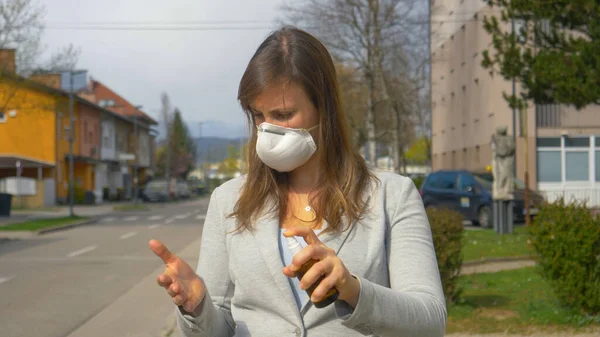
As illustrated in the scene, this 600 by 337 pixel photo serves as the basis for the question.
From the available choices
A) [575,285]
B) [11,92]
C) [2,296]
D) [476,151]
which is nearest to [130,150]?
[476,151]

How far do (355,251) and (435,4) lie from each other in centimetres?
3523

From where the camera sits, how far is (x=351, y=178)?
7.33ft

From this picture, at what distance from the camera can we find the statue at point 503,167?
1919 cm

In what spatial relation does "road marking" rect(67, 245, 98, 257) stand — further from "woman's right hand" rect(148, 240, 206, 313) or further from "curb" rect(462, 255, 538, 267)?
"woman's right hand" rect(148, 240, 206, 313)

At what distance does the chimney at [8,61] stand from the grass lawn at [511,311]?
20396 millimetres

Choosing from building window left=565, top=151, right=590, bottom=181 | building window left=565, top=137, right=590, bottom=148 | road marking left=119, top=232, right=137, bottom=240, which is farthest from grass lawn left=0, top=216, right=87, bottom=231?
building window left=565, top=137, right=590, bottom=148

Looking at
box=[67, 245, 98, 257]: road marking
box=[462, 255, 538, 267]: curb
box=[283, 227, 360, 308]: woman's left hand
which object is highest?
box=[283, 227, 360, 308]: woman's left hand

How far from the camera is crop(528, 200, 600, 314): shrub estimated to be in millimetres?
7586

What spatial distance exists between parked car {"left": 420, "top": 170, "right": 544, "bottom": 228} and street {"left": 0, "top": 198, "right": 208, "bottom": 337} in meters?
7.21

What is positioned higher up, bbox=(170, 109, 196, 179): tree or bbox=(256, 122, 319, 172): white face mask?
bbox=(170, 109, 196, 179): tree

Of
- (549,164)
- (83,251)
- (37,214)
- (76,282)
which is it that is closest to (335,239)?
(76,282)

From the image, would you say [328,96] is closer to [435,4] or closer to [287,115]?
[287,115]

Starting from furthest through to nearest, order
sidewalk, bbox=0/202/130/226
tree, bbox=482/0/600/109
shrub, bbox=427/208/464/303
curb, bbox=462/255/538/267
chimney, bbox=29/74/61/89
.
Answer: sidewalk, bbox=0/202/130/226 → chimney, bbox=29/74/61/89 → tree, bbox=482/0/600/109 → curb, bbox=462/255/538/267 → shrub, bbox=427/208/464/303

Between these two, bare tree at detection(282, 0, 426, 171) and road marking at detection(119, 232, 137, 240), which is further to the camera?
bare tree at detection(282, 0, 426, 171)
